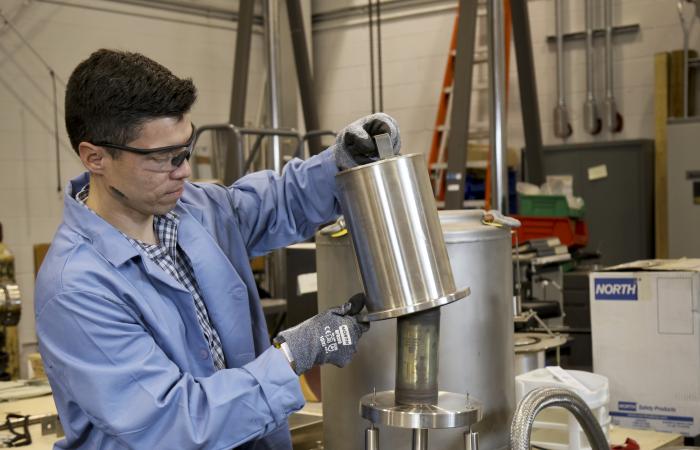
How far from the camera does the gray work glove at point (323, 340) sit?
3.79 ft

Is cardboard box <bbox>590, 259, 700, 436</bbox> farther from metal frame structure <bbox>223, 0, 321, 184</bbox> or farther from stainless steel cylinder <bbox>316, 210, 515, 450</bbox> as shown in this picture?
metal frame structure <bbox>223, 0, 321, 184</bbox>

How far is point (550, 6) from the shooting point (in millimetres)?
5547

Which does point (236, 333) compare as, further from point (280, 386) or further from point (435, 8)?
point (435, 8)

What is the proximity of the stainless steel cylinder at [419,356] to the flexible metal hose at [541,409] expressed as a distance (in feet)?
0.43

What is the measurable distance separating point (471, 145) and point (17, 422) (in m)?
3.99

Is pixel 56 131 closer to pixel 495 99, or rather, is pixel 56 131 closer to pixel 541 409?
pixel 495 99

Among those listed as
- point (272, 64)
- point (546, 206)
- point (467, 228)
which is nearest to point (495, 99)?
point (546, 206)

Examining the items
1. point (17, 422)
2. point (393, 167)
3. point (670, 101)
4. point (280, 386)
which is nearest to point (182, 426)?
point (280, 386)

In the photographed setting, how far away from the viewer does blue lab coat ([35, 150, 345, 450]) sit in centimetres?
110

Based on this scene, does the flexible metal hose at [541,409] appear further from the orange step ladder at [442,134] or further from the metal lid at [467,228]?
the orange step ladder at [442,134]

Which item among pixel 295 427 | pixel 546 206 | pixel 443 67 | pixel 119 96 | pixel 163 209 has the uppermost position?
pixel 443 67

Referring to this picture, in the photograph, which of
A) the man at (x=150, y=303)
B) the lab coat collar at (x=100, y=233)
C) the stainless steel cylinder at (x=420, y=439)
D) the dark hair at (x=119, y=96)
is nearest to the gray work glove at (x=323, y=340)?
the man at (x=150, y=303)

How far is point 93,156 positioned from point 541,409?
743 millimetres

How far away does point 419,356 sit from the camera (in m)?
1.17
